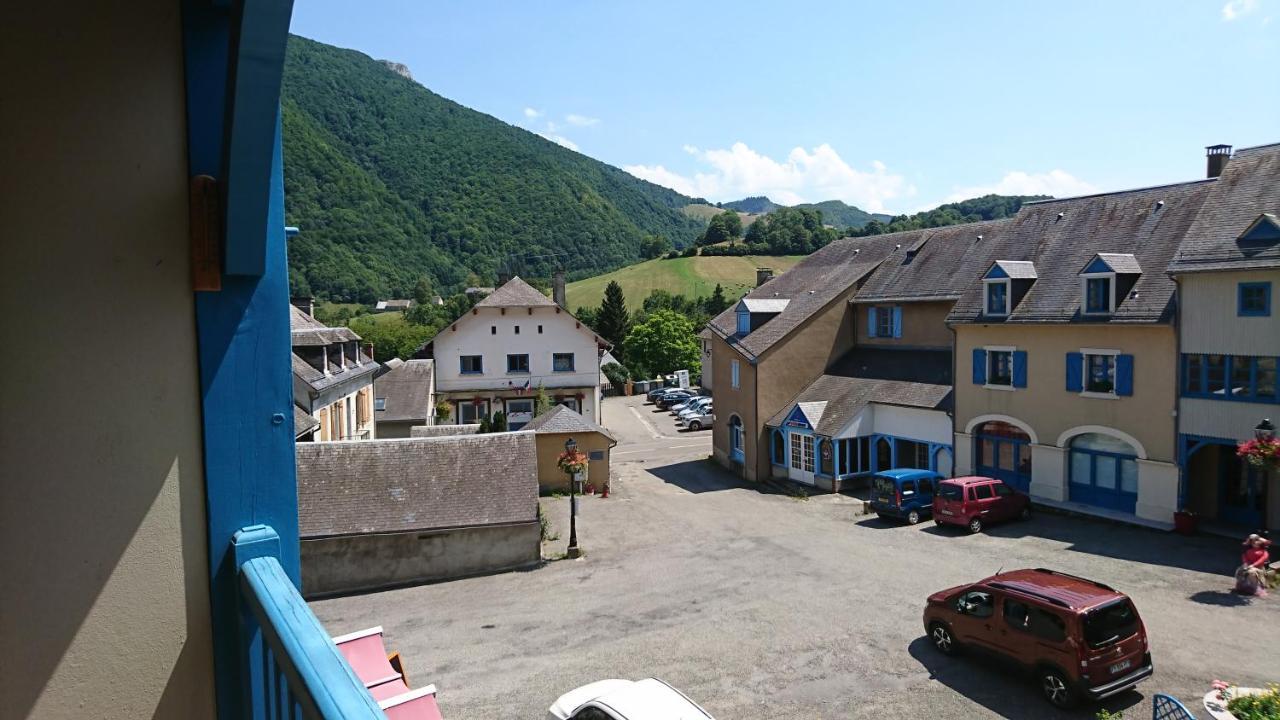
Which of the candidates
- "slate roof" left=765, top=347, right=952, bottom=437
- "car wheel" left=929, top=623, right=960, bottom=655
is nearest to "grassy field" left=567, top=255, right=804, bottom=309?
"slate roof" left=765, top=347, right=952, bottom=437

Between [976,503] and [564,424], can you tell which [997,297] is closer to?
[976,503]

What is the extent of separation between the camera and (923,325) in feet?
95.6

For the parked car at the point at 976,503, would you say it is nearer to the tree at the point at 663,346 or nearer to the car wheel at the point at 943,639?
the car wheel at the point at 943,639

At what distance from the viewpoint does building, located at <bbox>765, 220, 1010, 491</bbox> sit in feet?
88.0

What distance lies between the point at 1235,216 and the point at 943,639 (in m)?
14.5

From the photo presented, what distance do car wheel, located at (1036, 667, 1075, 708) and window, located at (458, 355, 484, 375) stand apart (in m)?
28.7

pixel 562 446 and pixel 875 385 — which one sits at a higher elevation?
pixel 875 385

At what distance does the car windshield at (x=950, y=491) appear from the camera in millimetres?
20828

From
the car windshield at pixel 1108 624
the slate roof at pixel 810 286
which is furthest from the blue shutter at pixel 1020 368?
the car windshield at pixel 1108 624

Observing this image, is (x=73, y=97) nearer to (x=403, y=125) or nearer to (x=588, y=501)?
(x=588, y=501)

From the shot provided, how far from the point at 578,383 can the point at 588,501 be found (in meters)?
11.1

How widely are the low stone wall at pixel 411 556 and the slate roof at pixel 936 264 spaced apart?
17482mm

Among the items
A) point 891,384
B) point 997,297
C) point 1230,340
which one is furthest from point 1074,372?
point 891,384

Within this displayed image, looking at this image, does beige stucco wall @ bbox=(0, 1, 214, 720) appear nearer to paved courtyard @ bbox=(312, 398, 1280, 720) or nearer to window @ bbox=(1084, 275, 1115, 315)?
paved courtyard @ bbox=(312, 398, 1280, 720)
